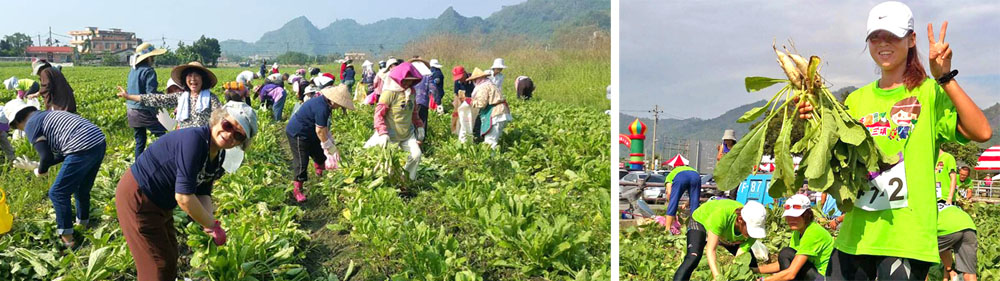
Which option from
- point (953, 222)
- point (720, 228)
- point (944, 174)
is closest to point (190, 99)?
point (720, 228)

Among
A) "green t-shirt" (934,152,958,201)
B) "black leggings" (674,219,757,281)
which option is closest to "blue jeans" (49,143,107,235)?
"black leggings" (674,219,757,281)

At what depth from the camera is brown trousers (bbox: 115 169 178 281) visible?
3059 mm

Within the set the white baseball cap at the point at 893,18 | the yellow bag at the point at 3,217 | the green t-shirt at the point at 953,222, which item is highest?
the white baseball cap at the point at 893,18

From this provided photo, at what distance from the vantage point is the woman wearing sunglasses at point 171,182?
2.90 m

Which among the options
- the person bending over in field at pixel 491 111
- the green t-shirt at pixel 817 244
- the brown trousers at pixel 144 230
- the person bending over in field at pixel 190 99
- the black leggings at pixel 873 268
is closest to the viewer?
the black leggings at pixel 873 268

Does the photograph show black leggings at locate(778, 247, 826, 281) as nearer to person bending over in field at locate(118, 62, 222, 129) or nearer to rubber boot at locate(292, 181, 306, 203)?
rubber boot at locate(292, 181, 306, 203)

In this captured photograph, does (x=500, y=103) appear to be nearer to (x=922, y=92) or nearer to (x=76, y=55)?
(x=922, y=92)

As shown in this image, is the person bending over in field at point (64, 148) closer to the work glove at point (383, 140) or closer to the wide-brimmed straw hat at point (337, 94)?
the wide-brimmed straw hat at point (337, 94)

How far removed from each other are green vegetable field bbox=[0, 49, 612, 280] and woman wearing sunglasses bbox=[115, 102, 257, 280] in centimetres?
58

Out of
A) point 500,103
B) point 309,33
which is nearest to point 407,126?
point 500,103

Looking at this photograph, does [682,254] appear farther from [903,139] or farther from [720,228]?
[903,139]

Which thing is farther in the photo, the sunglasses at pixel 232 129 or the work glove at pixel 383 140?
the work glove at pixel 383 140

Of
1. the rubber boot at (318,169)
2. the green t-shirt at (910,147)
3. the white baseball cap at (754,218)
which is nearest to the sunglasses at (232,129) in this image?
the green t-shirt at (910,147)

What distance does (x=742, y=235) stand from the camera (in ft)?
13.4
